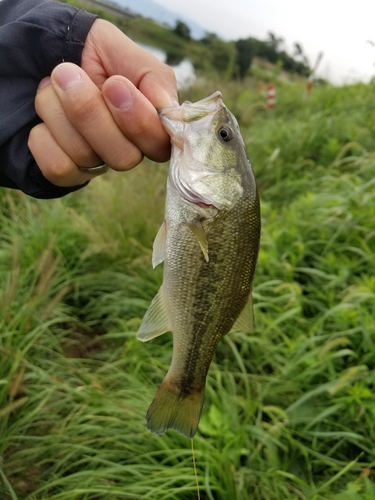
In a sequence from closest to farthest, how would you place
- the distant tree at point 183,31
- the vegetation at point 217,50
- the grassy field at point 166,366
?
the grassy field at point 166,366 → the vegetation at point 217,50 → the distant tree at point 183,31

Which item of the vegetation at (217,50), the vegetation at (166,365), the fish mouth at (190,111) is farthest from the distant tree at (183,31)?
the fish mouth at (190,111)

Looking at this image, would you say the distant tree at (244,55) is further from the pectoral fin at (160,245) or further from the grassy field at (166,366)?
the pectoral fin at (160,245)

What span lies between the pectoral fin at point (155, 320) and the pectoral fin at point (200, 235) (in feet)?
0.84

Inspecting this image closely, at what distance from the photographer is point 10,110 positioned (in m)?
1.58

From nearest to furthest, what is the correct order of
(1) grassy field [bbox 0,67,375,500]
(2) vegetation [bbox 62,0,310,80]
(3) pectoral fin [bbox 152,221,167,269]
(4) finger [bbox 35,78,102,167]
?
(4) finger [bbox 35,78,102,167], (3) pectoral fin [bbox 152,221,167,269], (1) grassy field [bbox 0,67,375,500], (2) vegetation [bbox 62,0,310,80]

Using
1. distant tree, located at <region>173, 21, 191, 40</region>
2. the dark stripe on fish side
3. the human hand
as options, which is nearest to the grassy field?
the dark stripe on fish side

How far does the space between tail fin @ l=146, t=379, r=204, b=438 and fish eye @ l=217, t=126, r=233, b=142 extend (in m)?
0.94

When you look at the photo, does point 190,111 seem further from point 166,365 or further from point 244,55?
point 244,55

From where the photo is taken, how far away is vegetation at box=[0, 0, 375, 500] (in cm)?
207

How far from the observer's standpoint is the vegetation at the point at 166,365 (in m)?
2.07

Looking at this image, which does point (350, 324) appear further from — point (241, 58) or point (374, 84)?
point (241, 58)

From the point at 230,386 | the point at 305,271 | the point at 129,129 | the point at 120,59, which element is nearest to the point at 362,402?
the point at 230,386

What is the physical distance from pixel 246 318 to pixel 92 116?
0.90m

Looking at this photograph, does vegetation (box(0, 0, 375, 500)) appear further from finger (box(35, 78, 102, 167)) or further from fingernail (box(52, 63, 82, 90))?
fingernail (box(52, 63, 82, 90))
